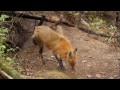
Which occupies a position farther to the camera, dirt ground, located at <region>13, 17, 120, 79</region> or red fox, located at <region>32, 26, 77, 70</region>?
dirt ground, located at <region>13, 17, 120, 79</region>

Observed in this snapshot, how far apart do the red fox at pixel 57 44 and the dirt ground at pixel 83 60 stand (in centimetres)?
32

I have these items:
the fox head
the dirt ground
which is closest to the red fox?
the fox head

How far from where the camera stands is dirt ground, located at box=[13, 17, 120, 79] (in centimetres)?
771

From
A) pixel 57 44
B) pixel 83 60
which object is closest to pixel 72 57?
pixel 57 44

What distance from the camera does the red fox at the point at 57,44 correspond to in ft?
24.5

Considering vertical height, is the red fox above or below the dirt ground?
above

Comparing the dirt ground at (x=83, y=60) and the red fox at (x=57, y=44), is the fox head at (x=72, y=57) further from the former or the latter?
the dirt ground at (x=83, y=60)

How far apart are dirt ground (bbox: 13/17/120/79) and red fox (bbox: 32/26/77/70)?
32 cm

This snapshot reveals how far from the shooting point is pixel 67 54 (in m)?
7.57

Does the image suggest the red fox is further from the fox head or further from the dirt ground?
the dirt ground

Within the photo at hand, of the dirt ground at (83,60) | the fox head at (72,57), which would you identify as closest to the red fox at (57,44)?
the fox head at (72,57)

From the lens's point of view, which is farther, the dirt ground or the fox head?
the dirt ground

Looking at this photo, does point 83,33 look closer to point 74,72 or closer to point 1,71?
point 74,72
